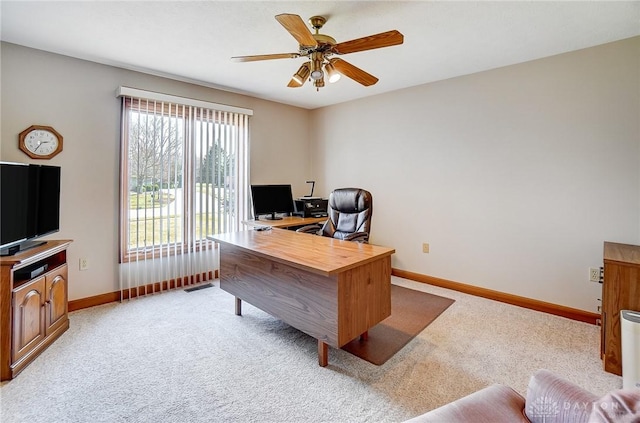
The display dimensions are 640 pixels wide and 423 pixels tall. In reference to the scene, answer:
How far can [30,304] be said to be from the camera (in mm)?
2025

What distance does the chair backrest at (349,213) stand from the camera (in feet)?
10.1

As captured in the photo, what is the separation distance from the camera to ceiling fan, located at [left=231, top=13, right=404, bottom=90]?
1737 mm

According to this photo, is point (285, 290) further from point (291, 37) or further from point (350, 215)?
point (291, 37)

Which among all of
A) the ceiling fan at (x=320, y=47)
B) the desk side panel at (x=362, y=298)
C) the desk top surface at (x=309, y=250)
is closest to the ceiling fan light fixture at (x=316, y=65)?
the ceiling fan at (x=320, y=47)

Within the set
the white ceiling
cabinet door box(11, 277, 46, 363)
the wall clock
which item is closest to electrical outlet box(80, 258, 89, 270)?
cabinet door box(11, 277, 46, 363)

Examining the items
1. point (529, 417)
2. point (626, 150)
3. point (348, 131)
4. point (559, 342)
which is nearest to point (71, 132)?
point (348, 131)

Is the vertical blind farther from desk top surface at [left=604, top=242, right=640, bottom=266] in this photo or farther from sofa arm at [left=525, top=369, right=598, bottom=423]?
desk top surface at [left=604, top=242, right=640, bottom=266]

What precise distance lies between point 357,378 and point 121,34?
3.06 metres

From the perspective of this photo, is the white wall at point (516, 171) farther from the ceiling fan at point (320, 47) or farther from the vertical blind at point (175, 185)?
the vertical blind at point (175, 185)

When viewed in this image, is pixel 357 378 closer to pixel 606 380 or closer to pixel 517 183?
pixel 606 380

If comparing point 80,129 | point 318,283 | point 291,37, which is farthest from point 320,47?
point 80,129

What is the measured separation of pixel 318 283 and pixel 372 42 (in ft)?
5.04

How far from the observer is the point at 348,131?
14.6 ft

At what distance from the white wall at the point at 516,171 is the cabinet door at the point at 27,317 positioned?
3476 mm
